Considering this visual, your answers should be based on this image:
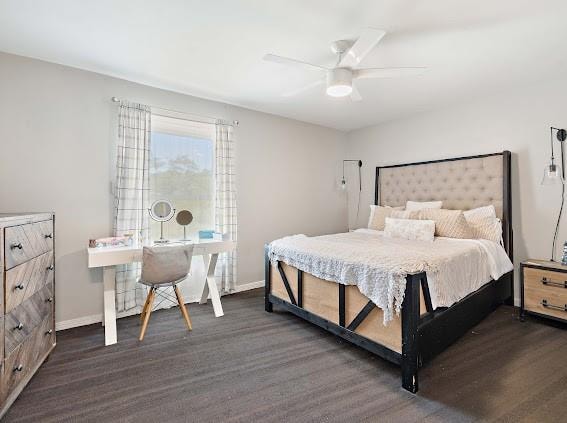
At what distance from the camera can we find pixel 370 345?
6.89ft

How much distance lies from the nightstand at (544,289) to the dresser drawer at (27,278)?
414 centimetres

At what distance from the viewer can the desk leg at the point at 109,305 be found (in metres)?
2.48

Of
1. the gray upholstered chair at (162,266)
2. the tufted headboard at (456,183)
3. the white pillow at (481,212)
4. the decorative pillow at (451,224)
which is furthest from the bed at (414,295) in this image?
the gray upholstered chair at (162,266)

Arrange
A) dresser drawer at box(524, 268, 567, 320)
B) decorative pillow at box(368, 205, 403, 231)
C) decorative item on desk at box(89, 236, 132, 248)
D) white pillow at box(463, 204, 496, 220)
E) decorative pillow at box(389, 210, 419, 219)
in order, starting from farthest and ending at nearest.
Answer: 1. decorative pillow at box(368, 205, 403, 231)
2. decorative pillow at box(389, 210, 419, 219)
3. white pillow at box(463, 204, 496, 220)
4. decorative item on desk at box(89, 236, 132, 248)
5. dresser drawer at box(524, 268, 567, 320)

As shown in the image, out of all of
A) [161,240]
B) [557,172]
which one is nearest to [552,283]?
[557,172]

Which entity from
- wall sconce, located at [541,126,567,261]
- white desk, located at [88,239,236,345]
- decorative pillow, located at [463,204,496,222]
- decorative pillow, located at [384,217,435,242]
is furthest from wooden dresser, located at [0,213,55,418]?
wall sconce, located at [541,126,567,261]

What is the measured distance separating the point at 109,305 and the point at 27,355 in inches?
29.7

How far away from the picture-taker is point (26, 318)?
1856 millimetres

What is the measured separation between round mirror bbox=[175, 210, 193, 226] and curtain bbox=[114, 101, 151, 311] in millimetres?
330

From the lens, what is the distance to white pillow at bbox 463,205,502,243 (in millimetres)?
3102

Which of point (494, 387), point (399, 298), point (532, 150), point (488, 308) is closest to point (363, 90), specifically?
point (532, 150)

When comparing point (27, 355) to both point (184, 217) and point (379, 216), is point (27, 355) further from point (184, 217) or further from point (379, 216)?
point (379, 216)

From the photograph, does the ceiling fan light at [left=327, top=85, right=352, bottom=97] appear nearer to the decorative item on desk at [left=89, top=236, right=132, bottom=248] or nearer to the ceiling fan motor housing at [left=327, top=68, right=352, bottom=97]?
the ceiling fan motor housing at [left=327, top=68, right=352, bottom=97]

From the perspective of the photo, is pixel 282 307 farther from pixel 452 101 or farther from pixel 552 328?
pixel 452 101
